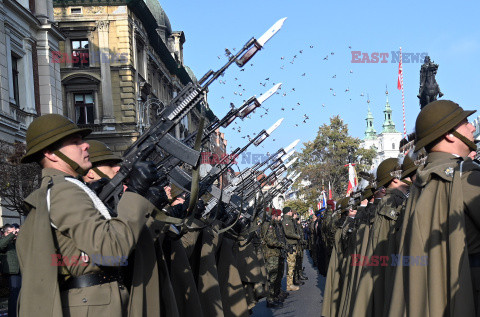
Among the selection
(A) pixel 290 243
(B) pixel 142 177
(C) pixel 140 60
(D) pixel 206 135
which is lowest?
(A) pixel 290 243

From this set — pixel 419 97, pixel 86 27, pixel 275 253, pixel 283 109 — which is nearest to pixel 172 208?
pixel 419 97

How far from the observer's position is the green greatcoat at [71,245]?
3.40 meters

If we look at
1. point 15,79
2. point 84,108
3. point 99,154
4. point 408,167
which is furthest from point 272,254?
point 84,108

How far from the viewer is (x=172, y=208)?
6172mm

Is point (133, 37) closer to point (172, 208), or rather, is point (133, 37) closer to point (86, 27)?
point (86, 27)

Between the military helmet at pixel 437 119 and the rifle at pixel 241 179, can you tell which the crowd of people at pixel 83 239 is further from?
the rifle at pixel 241 179

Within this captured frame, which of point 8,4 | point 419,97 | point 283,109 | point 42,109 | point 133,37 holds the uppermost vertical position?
point 133,37

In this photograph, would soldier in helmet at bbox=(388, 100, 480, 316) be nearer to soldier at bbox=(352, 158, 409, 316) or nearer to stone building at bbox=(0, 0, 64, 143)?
soldier at bbox=(352, 158, 409, 316)

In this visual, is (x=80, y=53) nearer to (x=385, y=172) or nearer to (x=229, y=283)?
(x=229, y=283)

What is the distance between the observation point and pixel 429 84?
737cm

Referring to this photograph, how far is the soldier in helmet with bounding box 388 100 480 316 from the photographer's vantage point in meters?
3.65

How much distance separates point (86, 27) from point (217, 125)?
2764 cm

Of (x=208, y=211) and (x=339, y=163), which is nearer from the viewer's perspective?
(x=208, y=211)

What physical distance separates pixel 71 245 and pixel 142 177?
1.75 ft
